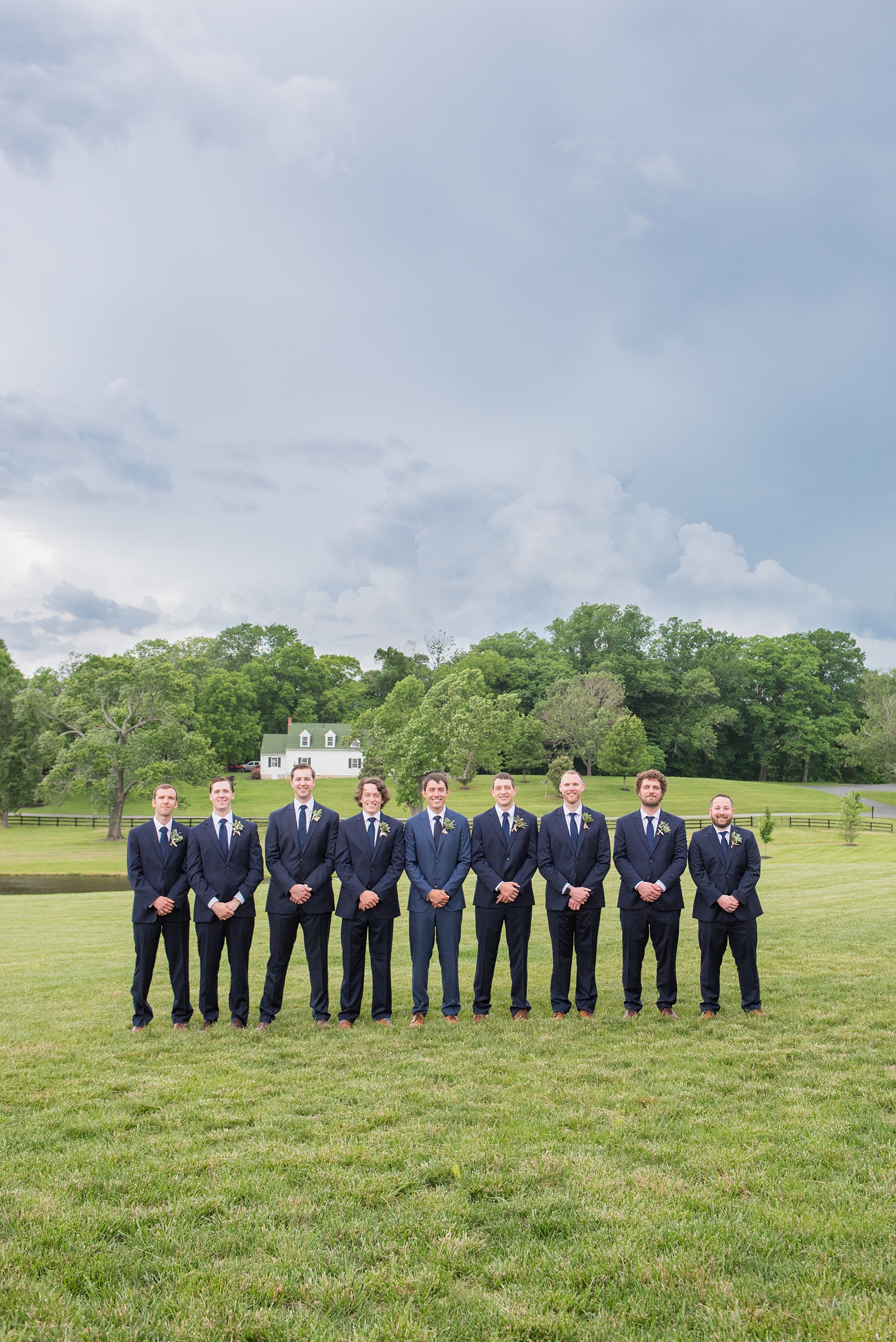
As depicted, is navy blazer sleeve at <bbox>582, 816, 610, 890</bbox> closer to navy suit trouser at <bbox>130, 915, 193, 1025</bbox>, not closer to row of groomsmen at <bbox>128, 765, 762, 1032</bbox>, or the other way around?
row of groomsmen at <bbox>128, 765, 762, 1032</bbox>

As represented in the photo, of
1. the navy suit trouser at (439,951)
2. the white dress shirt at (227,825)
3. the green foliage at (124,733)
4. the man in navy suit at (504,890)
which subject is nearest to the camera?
the navy suit trouser at (439,951)

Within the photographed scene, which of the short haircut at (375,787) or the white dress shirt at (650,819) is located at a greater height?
the short haircut at (375,787)

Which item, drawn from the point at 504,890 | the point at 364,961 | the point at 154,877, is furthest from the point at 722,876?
the point at 154,877

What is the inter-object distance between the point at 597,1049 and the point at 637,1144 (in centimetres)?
195

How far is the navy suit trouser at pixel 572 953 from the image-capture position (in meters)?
7.56

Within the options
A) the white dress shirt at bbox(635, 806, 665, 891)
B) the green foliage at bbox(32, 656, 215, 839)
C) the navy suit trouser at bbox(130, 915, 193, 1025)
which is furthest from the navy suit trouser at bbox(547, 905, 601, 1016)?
the green foliage at bbox(32, 656, 215, 839)

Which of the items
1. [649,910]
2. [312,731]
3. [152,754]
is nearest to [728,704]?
[312,731]

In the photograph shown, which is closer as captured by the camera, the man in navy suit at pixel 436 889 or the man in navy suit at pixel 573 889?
the man in navy suit at pixel 436 889

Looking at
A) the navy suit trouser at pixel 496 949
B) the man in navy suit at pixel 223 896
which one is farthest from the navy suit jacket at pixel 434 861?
the man in navy suit at pixel 223 896

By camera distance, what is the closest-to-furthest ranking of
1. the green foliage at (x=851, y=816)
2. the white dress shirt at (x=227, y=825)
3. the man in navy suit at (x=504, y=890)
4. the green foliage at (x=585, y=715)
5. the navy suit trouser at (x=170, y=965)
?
the navy suit trouser at (x=170, y=965), the man in navy suit at (x=504, y=890), the white dress shirt at (x=227, y=825), the green foliage at (x=851, y=816), the green foliage at (x=585, y=715)

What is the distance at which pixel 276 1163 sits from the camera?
427cm

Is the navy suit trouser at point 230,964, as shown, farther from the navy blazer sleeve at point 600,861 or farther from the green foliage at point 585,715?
the green foliage at point 585,715

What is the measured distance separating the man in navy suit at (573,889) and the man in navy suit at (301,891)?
2.13 metres

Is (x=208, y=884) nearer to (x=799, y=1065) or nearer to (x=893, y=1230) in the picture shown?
(x=799, y=1065)
